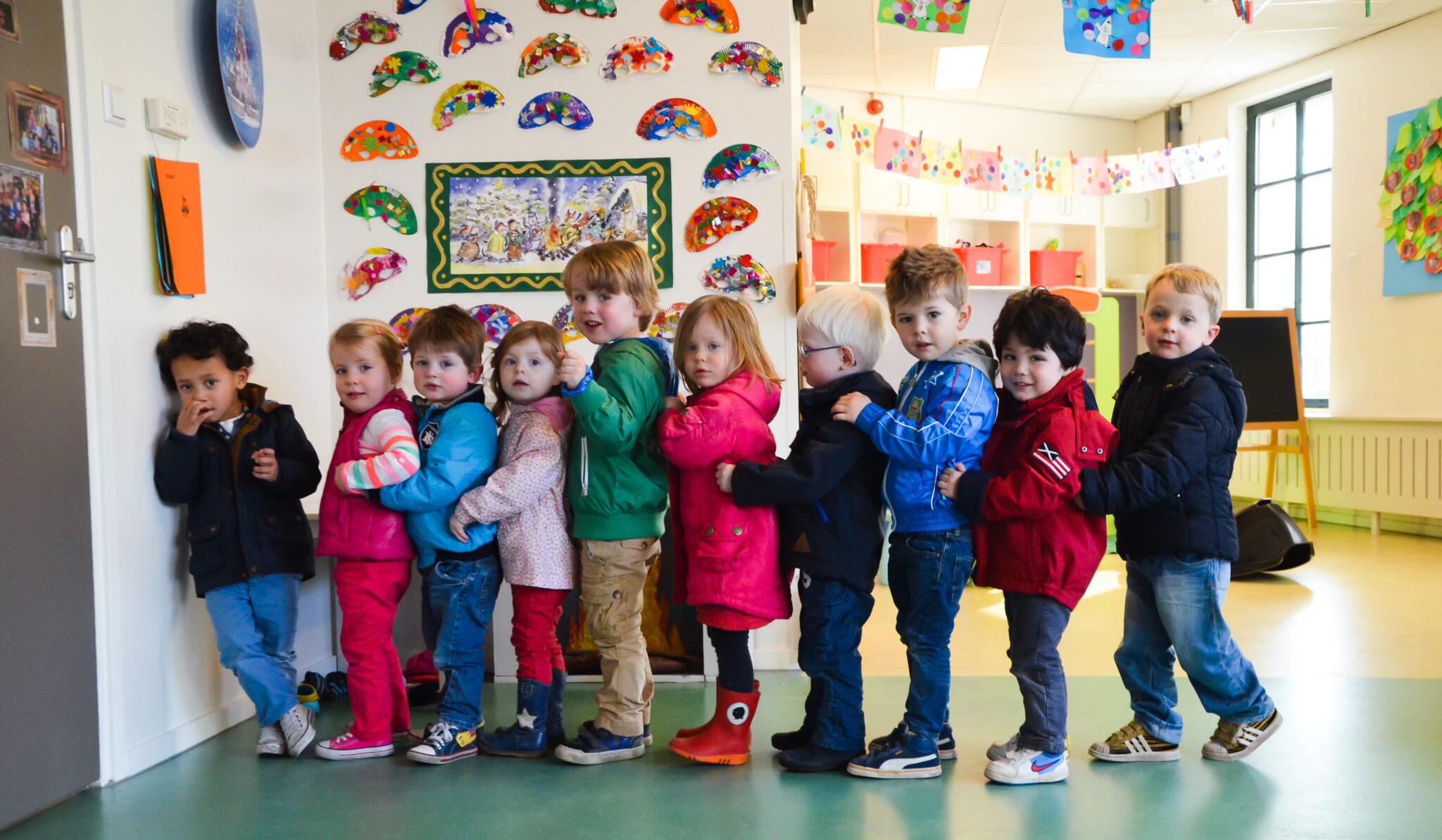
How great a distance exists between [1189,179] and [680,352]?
5178 mm

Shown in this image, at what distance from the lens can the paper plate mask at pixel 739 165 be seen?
312cm

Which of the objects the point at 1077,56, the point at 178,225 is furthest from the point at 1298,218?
the point at 178,225

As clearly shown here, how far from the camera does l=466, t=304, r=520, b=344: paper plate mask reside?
318 centimetres

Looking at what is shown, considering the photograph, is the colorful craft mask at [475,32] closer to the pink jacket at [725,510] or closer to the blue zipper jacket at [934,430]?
the pink jacket at [725,510]

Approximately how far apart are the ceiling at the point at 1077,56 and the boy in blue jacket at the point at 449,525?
13.1ft

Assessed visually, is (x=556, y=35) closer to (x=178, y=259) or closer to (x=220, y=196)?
(x=220, y=196)

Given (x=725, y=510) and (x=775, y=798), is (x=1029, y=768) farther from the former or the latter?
(x=725, y=510)

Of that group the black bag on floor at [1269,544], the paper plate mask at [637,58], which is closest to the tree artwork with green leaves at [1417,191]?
the black bag on floor at [1269,544]

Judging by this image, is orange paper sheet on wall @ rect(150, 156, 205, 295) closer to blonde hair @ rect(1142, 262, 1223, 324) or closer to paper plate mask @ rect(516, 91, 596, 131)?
paper plate mask @ rect(516, 91, 596, 131)

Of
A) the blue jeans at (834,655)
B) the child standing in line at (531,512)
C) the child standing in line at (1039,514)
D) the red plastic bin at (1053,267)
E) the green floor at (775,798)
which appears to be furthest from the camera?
the red plastic bin at (1053,267)

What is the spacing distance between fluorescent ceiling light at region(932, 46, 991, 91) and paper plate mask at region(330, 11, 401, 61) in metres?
4.03

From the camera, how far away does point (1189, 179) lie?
6.34 metres

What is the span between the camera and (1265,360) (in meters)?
5.91

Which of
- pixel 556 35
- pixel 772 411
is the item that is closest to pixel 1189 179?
pixel 556 35
